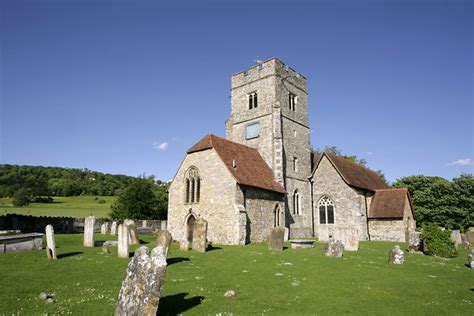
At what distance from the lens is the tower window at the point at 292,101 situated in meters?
32.6

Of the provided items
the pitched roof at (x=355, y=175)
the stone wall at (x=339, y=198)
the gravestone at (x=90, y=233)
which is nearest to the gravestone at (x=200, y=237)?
the gravestone at (x=90, y=233)

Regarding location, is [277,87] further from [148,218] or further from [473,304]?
[473,304]

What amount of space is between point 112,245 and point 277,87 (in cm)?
1983

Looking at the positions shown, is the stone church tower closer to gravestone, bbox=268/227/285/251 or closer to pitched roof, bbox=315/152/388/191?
pitched roof, bbox=315/152/388/191

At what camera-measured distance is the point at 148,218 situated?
38.6 m

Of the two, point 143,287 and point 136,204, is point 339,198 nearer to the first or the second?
point 136,204

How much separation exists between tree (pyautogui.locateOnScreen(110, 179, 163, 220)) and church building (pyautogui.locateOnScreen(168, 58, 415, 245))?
12.9 meters

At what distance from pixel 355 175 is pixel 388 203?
391cm

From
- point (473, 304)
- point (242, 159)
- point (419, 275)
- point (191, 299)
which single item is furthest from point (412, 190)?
point (191, 299)

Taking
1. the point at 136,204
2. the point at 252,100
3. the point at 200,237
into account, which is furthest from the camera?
the point at 136,204

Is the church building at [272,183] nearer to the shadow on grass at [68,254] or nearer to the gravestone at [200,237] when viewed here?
the gravestone at [200,237]

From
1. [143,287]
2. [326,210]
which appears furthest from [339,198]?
[143,287]

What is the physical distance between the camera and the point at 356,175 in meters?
31.7

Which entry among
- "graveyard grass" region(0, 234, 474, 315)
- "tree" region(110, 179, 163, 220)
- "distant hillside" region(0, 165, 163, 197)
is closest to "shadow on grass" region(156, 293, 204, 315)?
"graveyard grass" region(0, 234, 474, 315)
